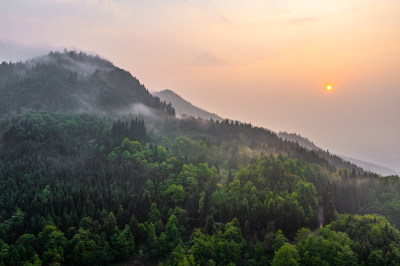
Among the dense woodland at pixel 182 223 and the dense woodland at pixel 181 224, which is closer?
the dense woodland at pixel 181 224

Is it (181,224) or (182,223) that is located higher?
(182,223)

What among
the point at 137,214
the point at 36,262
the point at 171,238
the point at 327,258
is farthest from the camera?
the point at 137,214

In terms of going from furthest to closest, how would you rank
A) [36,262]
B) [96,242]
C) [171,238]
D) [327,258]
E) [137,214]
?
[137,214]
[171,238]
[96,242]
[327,258]
[36,262]

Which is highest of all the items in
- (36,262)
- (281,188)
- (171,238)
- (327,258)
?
(281,188)

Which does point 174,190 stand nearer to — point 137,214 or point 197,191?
point 197,191

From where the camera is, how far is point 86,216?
155m

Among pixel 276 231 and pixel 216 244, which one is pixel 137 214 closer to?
pixel 216 244

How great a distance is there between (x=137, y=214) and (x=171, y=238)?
21.1 m

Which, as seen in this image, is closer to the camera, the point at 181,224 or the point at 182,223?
the point at 181,224

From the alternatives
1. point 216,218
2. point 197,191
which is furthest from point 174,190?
point 216,218

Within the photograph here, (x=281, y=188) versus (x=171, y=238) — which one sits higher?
(x=281, y=188)

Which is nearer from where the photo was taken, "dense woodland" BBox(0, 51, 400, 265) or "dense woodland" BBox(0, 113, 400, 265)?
"dense woodland" BBox(0, 51, 400, 265)

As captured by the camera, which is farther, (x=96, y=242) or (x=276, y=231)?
(x=276, y=231)

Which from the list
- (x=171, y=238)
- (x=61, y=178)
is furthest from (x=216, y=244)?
(x=61, y=178)
